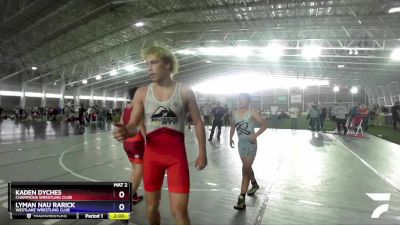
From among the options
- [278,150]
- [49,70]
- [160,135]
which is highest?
[49,70]

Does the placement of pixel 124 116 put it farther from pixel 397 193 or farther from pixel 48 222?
pixel 397 193

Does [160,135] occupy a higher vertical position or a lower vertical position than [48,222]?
higher

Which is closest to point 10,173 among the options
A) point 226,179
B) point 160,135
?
point 226,179

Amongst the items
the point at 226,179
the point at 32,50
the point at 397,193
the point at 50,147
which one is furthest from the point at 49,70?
the point at 397,193

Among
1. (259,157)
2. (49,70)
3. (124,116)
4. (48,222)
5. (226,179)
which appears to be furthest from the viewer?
(49,70)

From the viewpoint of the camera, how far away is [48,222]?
447cm

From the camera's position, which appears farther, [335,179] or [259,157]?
[259,157]

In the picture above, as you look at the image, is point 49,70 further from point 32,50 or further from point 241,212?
point 241,212

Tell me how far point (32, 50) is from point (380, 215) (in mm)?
33602

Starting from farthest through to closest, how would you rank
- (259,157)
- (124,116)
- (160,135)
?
1. (259,157)
2. (124,116)
3. (160,135)

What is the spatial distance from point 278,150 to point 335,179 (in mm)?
5305
